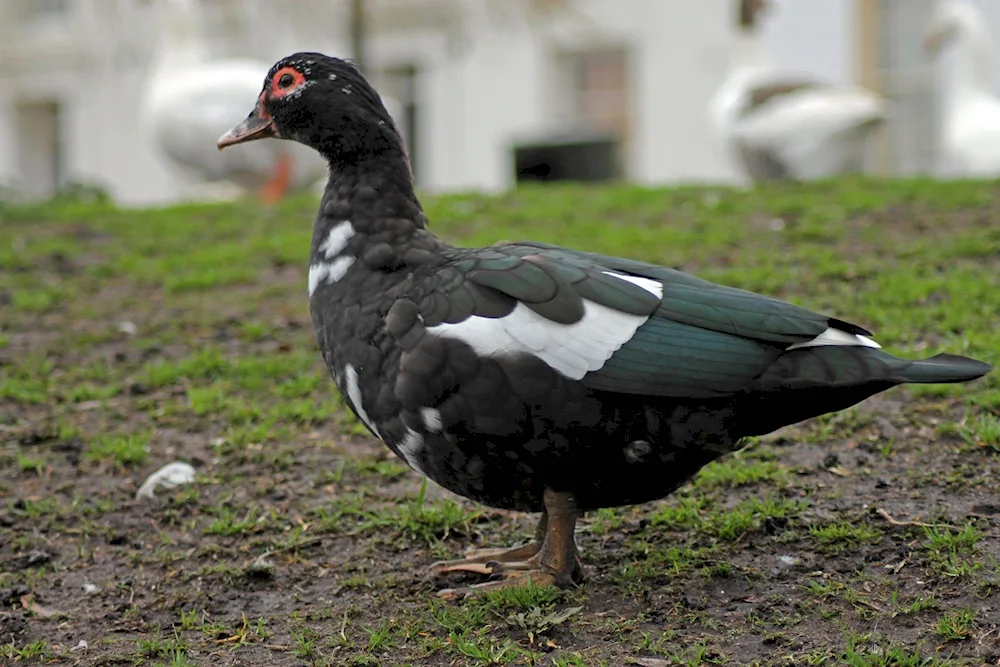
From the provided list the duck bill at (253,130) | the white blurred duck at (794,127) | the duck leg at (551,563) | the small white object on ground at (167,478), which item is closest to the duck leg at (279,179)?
the white blurred duck at (794,127)

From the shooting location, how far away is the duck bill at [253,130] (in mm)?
3787

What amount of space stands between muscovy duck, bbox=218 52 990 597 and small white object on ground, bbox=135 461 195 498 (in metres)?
1.23

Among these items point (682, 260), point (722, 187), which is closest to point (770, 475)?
point (682, 260)

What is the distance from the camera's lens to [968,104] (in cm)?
1089

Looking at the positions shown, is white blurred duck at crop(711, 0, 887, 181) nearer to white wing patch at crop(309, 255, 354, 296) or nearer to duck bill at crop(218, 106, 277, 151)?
duck bill at crop(218, 106, 277, 151)

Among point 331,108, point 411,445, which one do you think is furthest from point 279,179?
point 411,445

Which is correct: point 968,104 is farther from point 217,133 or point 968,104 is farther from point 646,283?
point 646,283

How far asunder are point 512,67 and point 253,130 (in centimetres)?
1561

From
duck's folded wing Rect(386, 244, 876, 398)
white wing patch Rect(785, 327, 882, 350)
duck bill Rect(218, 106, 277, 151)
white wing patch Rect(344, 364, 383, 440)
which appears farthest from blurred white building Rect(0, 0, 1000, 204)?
white wing patch Rect(785, 327, 882, 350)

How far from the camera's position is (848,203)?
7.59 meters

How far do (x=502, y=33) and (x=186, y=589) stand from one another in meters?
16.0

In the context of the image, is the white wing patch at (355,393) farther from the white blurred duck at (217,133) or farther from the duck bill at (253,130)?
the white blurred duck at (217,133)

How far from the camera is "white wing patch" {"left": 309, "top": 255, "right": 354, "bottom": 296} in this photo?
3555mm

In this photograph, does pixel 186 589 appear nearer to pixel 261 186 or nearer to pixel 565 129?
pixel 261 186
